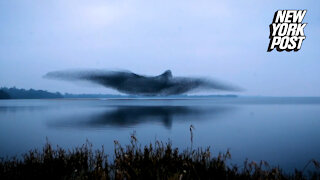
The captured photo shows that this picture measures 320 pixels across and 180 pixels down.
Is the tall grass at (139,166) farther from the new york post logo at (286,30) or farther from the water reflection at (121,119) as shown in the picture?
the water reflection at (121,119)

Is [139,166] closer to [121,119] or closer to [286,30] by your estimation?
[286,30]

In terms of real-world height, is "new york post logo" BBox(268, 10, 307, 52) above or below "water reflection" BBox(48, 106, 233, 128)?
above

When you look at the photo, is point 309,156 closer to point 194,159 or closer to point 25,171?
point 194,159

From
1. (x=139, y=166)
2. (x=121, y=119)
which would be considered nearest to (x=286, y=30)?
(x=139, y=166)

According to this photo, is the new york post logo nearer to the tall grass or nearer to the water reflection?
the tall grass

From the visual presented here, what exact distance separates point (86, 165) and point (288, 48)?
1652cm

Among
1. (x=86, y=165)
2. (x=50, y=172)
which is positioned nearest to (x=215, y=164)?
(x=86, y=165)

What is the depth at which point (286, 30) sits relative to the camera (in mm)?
19406

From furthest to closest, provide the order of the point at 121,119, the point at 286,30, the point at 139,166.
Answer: the point at 121,119
the point at 286,30
the point at 139,166

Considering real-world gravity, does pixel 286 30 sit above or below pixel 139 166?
above

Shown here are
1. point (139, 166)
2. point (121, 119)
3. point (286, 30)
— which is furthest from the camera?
point (121, 119)

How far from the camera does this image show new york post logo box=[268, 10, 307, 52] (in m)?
19.4

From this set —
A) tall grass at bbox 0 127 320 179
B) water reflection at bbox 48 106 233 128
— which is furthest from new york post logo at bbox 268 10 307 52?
water reflection at bbox 48 106 233 128

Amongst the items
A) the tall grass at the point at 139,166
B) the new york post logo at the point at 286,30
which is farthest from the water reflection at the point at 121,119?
the tall grass at the point at 139,166
